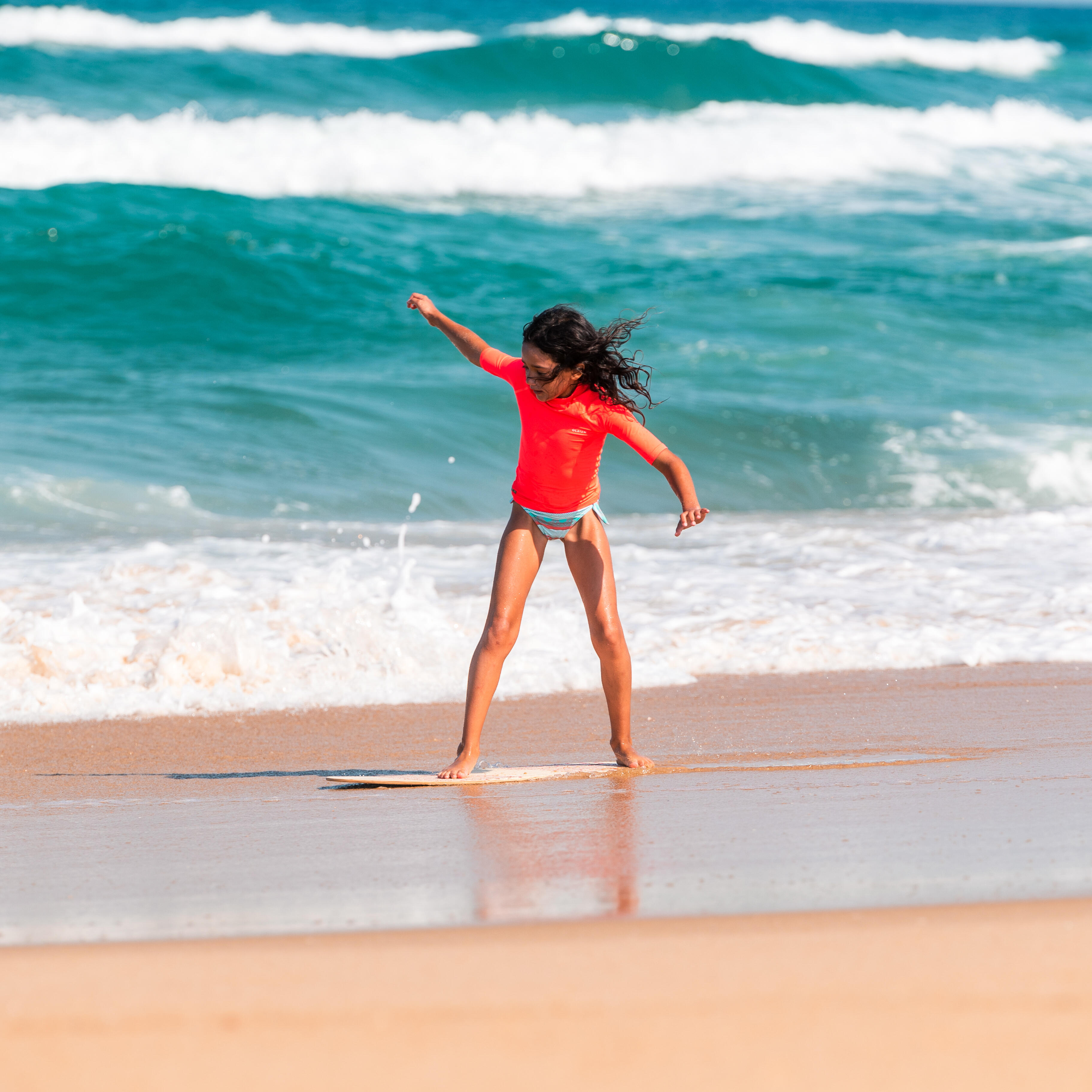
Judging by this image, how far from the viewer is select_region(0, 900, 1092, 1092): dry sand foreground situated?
A: 1.87m

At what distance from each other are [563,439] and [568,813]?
4.28 feet

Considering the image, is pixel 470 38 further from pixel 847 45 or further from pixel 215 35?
pixel 847 45

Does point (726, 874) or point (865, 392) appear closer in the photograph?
point (726, 874)

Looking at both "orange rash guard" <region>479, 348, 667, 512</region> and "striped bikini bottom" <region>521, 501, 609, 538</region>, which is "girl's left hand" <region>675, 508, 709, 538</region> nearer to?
"orange rash guard" <region>479, 348, 667, 512</region>

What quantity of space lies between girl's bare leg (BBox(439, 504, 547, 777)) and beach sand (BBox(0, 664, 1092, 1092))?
1.00 feet

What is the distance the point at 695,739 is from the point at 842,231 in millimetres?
18874

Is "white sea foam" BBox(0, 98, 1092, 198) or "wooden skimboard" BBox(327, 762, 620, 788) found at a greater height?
"white sea foam" BBox(0, 98, 1092, 198)

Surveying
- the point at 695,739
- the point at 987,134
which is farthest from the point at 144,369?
the point at 987,134

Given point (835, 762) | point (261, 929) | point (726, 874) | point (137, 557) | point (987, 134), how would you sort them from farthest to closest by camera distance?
1. point (987, 134)
2. point (137, 557)
3. point (835, 762)
4. point (726, 874)
5. point (261, 929)

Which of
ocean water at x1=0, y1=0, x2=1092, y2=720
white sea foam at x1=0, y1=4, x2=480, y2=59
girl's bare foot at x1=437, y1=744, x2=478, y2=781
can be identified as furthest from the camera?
white sea foam at x1=0, y1=4, x2=480, y2=59

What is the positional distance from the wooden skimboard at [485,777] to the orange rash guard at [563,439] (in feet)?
3.04

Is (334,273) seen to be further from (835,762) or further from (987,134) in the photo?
(987,134)

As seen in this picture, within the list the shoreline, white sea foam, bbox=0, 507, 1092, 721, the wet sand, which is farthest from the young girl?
white sea foam, bbox=0, 507, 1092, 721

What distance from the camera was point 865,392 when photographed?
48.8 ft
